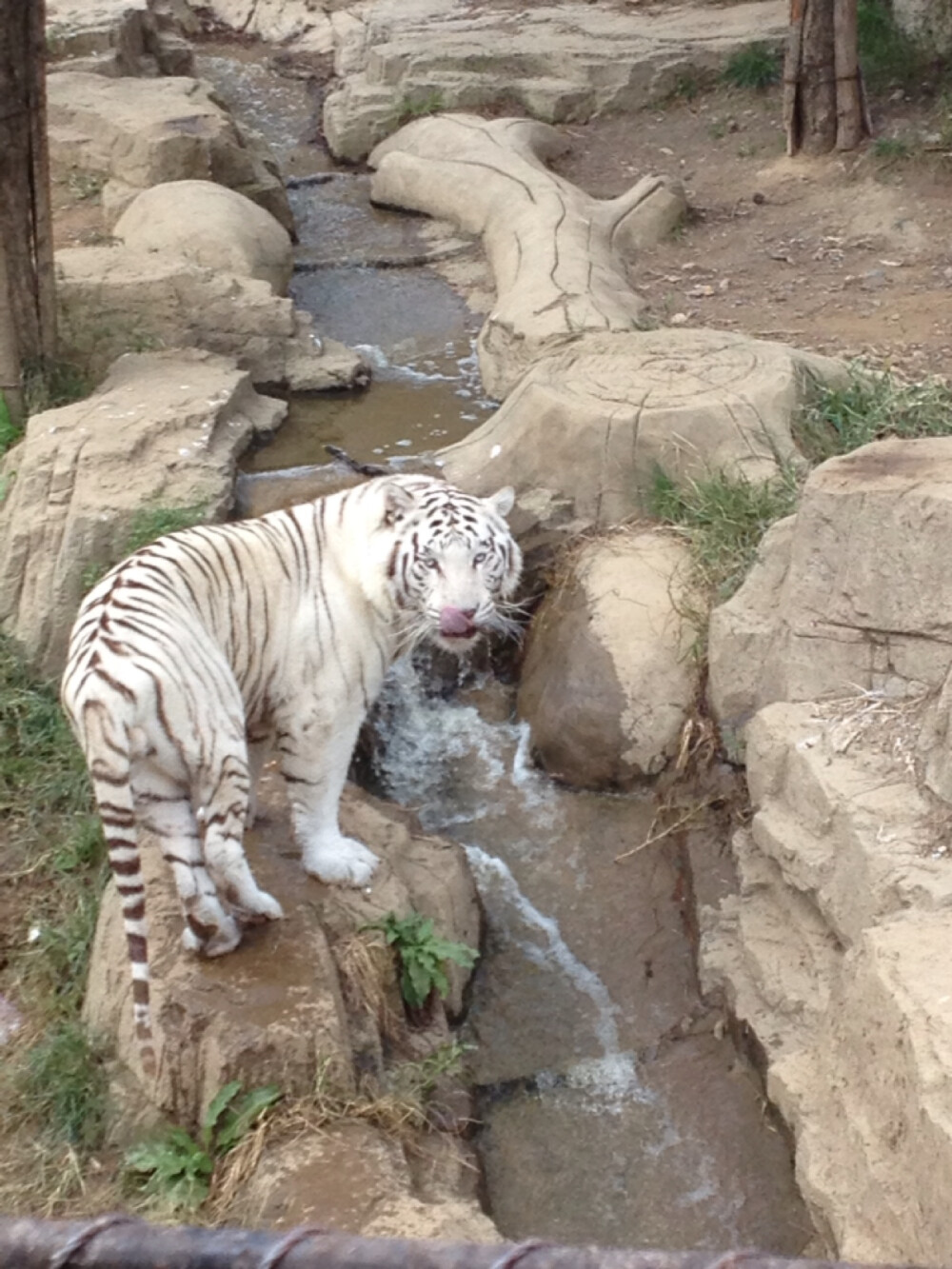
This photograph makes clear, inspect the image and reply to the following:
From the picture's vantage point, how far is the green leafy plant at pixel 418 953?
3.87 m

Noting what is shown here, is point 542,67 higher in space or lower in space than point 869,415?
higher

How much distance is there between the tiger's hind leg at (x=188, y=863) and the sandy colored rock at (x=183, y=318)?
3883 mm

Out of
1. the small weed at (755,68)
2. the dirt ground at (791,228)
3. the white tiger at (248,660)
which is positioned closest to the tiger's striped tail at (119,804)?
the white tiger at (248,660)

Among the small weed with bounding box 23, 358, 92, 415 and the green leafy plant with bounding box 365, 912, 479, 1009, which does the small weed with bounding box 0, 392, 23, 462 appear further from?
the green leafy plant with bounding box 365, 912, 479, 1009

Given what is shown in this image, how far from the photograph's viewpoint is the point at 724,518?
5.10 metres

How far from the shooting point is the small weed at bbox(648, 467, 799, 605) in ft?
16.4

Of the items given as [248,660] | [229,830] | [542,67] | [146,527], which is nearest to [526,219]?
[542,67]

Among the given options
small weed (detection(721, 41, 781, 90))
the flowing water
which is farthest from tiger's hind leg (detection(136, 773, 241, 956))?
small weed (detection(721, 41, 781, 90))

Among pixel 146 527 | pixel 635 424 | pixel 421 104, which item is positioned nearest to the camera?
pixel 146 527

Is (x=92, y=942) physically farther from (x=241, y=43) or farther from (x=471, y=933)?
(x=241, y=43)

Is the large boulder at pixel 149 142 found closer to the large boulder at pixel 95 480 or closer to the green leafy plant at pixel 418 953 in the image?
the large boulder at pixel 95 480

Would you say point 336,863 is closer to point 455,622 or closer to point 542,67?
point 455,622

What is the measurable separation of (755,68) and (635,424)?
249 inches

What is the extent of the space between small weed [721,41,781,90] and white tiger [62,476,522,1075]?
772 cm
